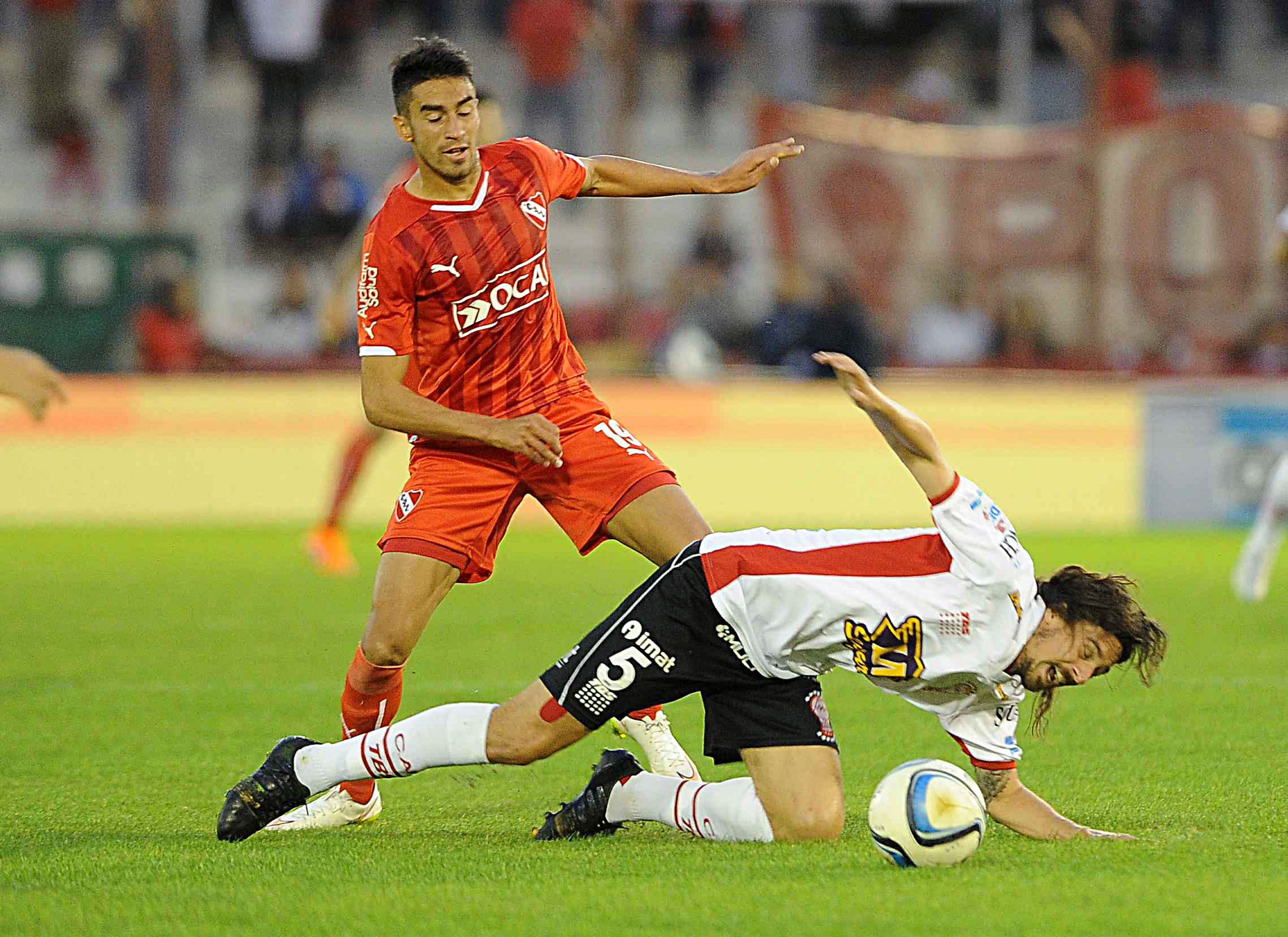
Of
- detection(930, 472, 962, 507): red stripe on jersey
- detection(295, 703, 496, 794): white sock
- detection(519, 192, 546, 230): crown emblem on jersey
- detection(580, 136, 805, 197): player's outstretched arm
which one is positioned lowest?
detection(295, 703, 496, 794): white sock

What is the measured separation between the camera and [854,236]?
16.4 meters

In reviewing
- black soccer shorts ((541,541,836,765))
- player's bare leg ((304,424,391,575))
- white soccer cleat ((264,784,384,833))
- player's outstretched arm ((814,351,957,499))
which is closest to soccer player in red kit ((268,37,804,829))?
white soccer cleat ((264,784,384,833))

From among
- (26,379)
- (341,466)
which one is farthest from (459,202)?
(341,466)

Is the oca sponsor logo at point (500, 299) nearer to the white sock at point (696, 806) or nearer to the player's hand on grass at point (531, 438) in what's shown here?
the player's hand on grass at point (531, 438)

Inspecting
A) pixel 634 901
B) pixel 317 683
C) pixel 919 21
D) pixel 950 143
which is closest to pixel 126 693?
pixel 317 683

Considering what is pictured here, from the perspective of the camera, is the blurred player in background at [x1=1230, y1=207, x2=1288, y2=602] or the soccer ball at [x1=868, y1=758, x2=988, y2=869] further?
the blurred player in background at [x1=1230, y1=207, x2=1288, y2=602]

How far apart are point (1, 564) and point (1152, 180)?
10.0 meters

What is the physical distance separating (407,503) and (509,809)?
93cm

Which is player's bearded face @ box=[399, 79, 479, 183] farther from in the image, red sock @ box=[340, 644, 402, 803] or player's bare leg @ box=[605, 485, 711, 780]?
red sock @ box=[340, 644, 402, 803]

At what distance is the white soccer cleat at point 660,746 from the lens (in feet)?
17.9

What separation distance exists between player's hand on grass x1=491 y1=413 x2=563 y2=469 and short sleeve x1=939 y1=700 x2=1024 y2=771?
135cm

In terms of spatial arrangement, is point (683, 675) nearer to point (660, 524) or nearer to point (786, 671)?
point (786, 671)

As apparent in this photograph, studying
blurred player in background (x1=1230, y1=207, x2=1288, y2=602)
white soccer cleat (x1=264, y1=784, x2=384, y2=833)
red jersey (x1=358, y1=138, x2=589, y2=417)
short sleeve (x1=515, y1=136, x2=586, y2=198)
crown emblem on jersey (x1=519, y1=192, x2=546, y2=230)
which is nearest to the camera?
white soccer cleat (x1=264, y1=784, x2=384, y2=833)

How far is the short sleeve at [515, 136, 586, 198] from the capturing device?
18.8 feet
